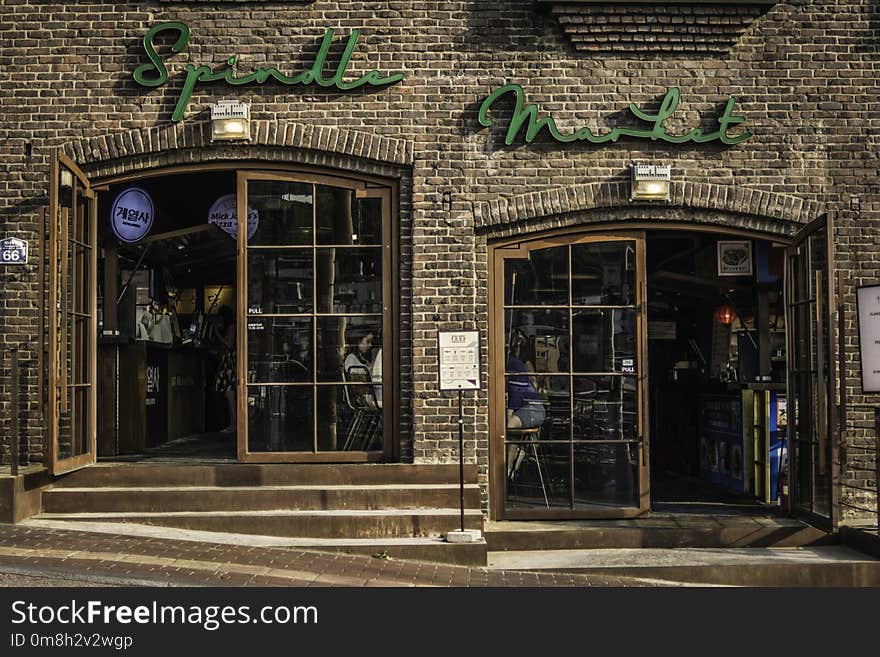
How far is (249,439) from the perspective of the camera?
415 inches

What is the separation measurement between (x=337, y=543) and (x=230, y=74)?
469 centimetres

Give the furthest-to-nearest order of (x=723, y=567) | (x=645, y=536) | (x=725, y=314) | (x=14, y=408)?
(x=725, y=314) → (x=645, y=536) → (x=14, y=408) → (x=723, y=567)

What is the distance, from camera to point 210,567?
8.26 meters

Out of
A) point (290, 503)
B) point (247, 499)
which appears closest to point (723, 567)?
point (290, 503)

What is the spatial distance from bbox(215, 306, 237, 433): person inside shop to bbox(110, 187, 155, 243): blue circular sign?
164 inches

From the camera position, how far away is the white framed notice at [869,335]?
9.49 m

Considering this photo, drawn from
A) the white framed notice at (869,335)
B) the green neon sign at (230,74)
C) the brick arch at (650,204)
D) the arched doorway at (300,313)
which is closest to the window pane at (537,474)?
the arched doorway at (300,313)

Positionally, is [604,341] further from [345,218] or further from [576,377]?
[345,218]

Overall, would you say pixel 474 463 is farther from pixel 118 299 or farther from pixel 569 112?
pixel 118 299

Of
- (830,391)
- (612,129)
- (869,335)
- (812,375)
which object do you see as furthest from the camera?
(612,129)

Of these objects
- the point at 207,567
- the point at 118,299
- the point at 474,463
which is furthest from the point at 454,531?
the point at 118,299

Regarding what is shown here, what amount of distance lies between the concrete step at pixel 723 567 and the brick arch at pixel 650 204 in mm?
3304

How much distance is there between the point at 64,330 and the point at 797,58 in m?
7.79

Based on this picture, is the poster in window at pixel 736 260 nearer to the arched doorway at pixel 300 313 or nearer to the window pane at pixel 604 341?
the window pane at pixel 604 341
